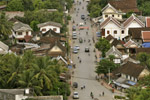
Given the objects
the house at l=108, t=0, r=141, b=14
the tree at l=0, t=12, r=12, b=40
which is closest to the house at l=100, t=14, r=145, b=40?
the house at l=108, t=0, r=141, b=14

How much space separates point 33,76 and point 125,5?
64234 millimetres

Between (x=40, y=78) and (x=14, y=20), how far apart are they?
156 feet

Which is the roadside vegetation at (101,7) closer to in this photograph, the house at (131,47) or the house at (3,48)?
the house at (131,47)

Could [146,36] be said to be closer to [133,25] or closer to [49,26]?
[133,25]

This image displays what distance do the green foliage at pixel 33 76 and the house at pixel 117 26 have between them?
39864 millimetres

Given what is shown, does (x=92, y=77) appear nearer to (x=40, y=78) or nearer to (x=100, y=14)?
(x=40, y=78)

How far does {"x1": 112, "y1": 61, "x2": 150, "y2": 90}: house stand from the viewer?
84.5 metres

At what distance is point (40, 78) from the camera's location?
73.3 metres

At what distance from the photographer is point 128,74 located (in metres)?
86.6

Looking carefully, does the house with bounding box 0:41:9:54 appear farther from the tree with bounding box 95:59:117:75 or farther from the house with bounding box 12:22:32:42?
the tree with bounding box 95:59:117:75

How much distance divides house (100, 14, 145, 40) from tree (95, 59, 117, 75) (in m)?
27.3

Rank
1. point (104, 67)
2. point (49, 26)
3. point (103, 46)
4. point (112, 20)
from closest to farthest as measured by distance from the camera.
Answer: point (104, 67) → point (103, 46) → point (49, 26) → point (112, 20)

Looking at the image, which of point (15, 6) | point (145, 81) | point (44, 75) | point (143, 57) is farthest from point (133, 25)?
point (44, 75)

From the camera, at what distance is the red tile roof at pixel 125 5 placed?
132m
